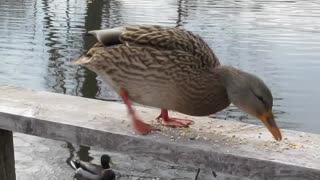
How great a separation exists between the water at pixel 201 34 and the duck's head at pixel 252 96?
3678 mm

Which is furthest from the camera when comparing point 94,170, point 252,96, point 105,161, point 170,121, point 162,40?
point 94,170

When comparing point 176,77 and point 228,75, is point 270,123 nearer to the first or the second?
point 228,75

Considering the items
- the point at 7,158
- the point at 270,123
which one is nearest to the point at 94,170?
the point at 7,158

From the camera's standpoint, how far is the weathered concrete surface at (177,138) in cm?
233

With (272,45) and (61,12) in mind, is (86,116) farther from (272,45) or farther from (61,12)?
(61,12)

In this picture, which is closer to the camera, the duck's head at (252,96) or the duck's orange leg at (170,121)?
the duck's head at (252,96)

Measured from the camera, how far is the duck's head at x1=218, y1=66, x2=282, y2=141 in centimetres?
249

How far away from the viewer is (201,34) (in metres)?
10.0

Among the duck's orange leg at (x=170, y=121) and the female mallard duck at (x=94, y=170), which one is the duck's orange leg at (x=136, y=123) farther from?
the female mallard duck at (x=94, y=170)

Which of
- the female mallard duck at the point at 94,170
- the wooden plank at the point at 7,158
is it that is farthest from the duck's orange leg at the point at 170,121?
the female mallard duck at the point at 94,170

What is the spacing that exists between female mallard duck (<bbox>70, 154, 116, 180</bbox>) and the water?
5.22 ft

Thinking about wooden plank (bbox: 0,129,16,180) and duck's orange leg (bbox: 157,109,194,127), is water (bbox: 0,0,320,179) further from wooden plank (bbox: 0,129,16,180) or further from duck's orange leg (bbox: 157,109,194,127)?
duck's orange leg (bbox: 157,109,194,127)

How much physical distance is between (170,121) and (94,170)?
2.79 meters

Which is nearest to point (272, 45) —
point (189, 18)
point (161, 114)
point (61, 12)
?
point (189, 18)
